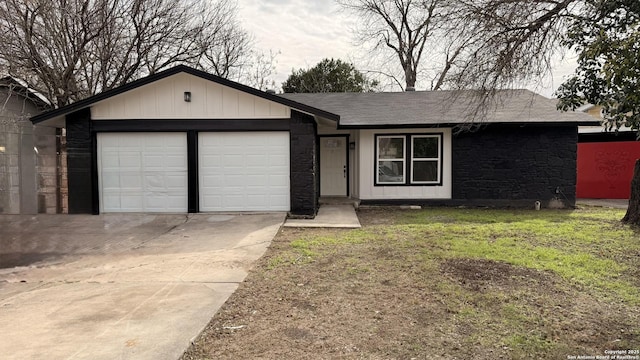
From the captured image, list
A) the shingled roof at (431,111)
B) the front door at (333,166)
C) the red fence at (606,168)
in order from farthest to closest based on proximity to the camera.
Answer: the red fence at (606,168) → the front door at (333,166) → the shingled roof at (431,111)

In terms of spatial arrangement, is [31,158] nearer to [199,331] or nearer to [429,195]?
[199,331]

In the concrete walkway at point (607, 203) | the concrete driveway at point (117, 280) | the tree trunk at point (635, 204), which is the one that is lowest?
the concrete driveway at point (117, 280)

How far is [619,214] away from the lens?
413 inches

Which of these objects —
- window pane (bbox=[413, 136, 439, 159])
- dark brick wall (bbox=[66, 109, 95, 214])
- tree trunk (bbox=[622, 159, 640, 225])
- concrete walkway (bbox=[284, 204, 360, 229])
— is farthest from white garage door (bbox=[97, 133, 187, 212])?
tree trunk (bbox=[622, 159, 640, 225])

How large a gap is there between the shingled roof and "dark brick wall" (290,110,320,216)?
1.62 metres

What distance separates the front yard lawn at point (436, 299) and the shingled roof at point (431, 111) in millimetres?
4566

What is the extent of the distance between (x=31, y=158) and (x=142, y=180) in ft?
10.9

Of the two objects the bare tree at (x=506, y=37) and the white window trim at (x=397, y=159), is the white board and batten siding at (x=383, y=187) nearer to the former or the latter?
the white window trim at (x=397, y=159)

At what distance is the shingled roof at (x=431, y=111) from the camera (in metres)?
11.5

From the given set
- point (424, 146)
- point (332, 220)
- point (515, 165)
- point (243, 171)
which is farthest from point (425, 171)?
point (243, 171)

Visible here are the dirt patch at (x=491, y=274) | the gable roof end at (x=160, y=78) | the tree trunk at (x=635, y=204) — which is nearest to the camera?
the dirt patch at (x=491, y=274)

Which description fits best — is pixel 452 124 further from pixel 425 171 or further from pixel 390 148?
pixel 390 148

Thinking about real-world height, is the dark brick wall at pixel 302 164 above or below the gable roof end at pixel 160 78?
below

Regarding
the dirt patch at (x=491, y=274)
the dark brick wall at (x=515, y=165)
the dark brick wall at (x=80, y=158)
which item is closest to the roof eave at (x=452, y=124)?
the dark brick wall at (x=515, y=165)
